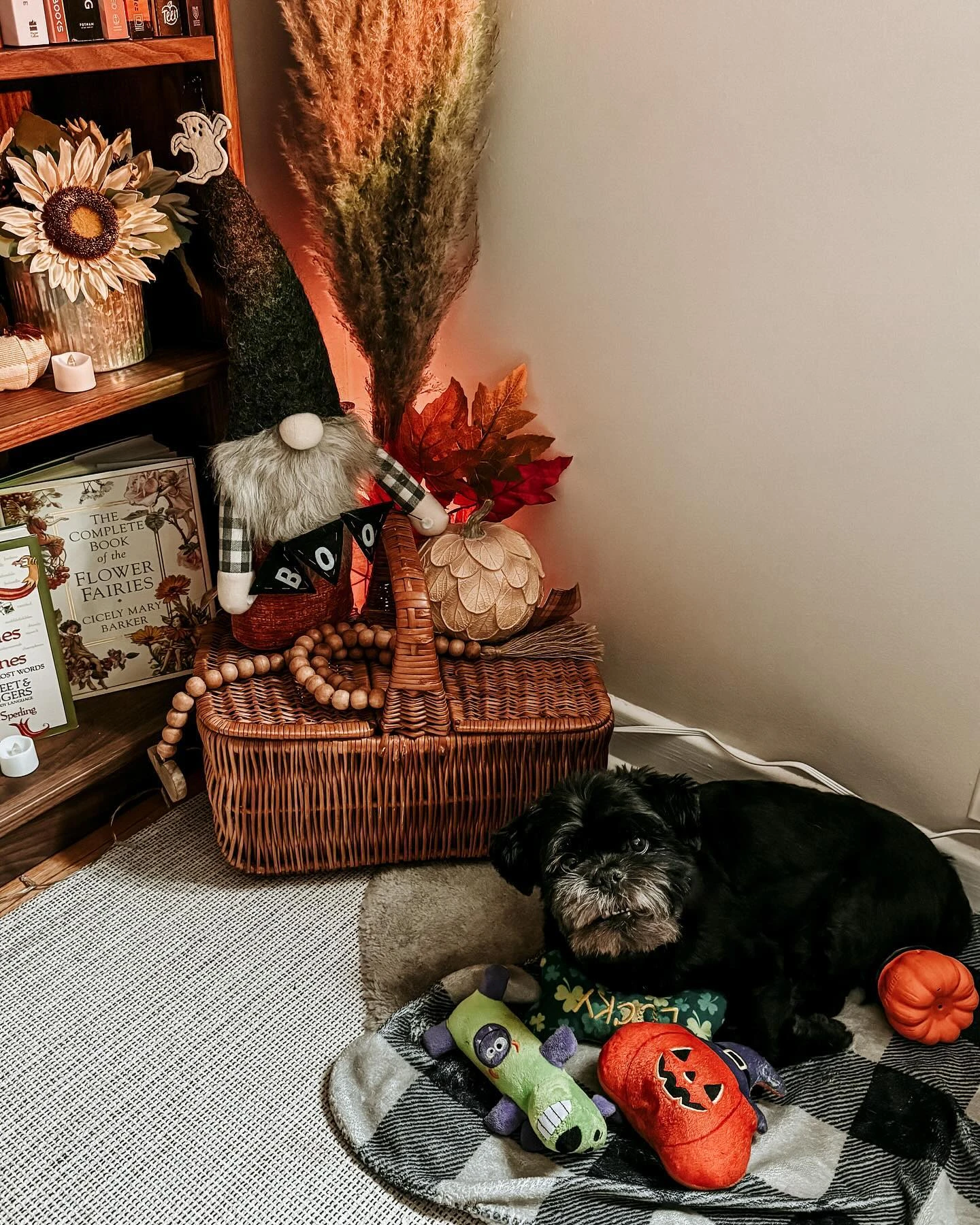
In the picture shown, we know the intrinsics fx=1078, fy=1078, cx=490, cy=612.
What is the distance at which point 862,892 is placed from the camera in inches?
55.3

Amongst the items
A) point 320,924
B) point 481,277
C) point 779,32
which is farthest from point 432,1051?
point 779,32

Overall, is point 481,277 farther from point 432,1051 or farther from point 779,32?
point 432,1051

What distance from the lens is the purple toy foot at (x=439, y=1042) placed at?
4.47ft

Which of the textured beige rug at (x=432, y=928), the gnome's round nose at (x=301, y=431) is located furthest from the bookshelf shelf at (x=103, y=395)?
the textured beige rug at (x=432, y=928)

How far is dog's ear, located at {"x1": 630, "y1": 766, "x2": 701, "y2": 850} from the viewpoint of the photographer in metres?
1.30

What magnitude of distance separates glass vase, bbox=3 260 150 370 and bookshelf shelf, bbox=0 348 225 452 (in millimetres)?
32

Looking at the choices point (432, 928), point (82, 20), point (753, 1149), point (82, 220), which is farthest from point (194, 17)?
point (753, 1149)

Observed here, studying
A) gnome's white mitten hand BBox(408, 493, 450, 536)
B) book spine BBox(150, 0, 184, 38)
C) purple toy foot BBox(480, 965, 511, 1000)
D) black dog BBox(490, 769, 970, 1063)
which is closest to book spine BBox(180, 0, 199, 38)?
book spine BBox(150, 0, 184, 38)

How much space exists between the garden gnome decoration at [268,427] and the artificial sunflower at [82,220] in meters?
0.09

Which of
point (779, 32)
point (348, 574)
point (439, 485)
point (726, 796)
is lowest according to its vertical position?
point (726, 796)

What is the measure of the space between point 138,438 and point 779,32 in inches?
45.1

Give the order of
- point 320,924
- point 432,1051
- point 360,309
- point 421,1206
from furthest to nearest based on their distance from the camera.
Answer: point 360,309 < point 320,924 < point 432,1051 < point 421,1206

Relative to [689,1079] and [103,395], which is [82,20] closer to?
[103,395]

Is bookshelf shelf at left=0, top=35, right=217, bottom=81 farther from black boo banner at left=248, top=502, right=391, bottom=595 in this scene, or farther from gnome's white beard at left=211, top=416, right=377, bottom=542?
black boo banner at left=248, top=502, right=391, bottom=595
